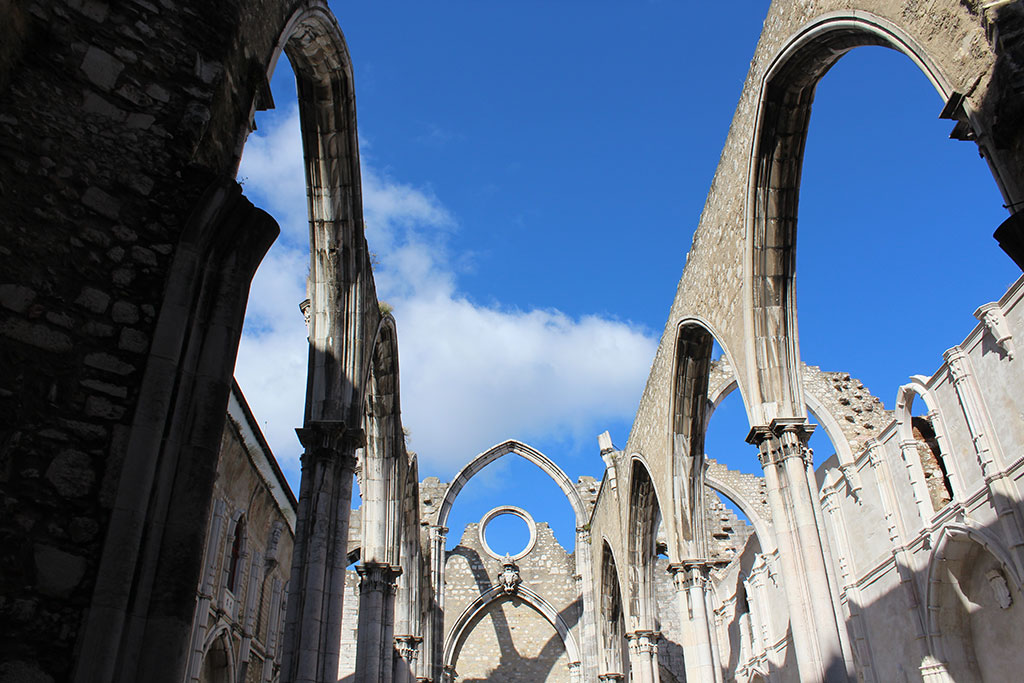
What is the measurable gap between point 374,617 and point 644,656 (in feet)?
20.5

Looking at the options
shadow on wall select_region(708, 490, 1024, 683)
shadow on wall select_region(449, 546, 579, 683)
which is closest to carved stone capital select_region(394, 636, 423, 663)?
shadow on wall select_region(449, 546, 579, 683)

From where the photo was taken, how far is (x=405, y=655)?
1606cm

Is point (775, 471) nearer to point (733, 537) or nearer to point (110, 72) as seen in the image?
point (110, 72)

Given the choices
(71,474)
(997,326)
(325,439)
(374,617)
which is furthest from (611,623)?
(71,474)

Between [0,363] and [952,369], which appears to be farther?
[952,369]

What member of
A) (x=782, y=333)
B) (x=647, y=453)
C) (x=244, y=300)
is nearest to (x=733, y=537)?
(x=647, y=453)

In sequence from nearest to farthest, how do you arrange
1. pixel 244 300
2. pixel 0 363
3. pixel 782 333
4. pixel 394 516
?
pixel 0 363, pixel 244 300, pixel 782 333, pixel 394 516

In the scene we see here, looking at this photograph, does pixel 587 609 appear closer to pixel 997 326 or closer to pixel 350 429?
pixel 997 326

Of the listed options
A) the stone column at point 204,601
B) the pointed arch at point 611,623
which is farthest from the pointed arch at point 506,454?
the stone column at point 204,601

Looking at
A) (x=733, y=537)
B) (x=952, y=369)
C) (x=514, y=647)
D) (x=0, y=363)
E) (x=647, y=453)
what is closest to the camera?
(x=0, y=363)

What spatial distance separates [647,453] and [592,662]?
8.79 meters

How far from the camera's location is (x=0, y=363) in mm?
2922

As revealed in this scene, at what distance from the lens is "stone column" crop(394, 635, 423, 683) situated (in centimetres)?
1558

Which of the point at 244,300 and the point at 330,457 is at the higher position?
the point at 330,457
